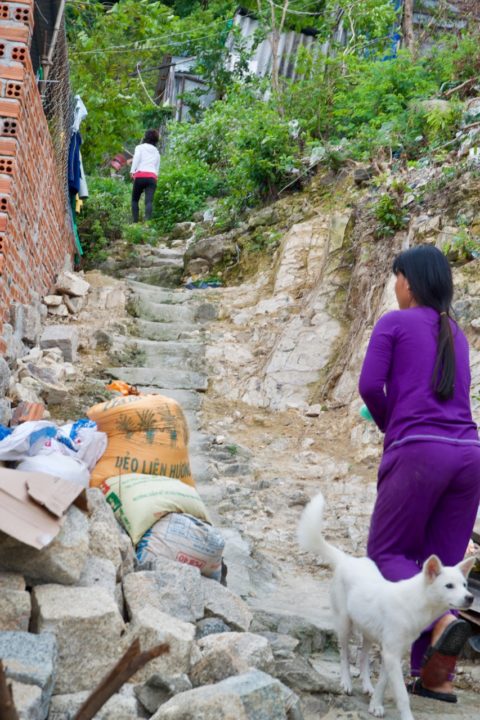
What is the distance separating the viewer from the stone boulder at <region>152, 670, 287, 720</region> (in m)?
2.36

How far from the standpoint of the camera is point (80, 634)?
277 centimetres

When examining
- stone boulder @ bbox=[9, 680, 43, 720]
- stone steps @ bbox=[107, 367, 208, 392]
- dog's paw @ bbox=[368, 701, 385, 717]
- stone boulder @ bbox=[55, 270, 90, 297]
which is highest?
stone boulder @ bbox=[9, 680, 43, 720]

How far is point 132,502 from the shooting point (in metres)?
3.92

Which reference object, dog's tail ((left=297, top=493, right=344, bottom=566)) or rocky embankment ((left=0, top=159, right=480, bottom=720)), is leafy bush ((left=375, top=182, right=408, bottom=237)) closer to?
rocky embankment ((left=0, top=159, right=480, bottom=720))

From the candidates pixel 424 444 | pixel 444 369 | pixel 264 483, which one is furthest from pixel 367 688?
pixel 264 483

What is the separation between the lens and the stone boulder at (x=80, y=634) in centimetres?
273

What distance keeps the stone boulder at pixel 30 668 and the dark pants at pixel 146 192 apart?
10612 mm

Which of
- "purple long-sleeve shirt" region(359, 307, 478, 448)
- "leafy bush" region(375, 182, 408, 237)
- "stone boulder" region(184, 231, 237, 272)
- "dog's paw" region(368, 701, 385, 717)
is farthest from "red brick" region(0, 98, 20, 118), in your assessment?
"stone boulder" region(184, 231, 237, 272)

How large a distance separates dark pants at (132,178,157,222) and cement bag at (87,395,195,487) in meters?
8.49

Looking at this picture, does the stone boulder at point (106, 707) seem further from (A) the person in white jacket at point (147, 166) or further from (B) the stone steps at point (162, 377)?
(A) the person in white jacket at point (147, 166)

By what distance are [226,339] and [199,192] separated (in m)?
6.10

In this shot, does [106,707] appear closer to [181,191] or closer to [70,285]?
[70,285]

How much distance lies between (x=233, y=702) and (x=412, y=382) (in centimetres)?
133

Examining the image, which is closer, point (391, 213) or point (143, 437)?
point (143, 437)
